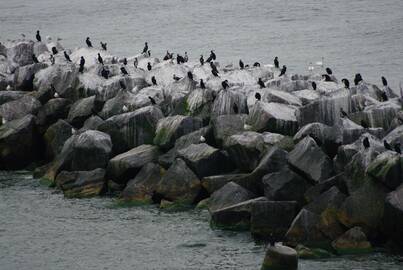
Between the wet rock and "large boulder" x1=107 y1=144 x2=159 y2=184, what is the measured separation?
319 inches

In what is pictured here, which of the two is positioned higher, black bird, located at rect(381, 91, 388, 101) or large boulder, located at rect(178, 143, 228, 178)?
black bird, located at rect(381, 91, 388, 101)

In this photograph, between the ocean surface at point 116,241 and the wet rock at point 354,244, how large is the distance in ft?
0.69

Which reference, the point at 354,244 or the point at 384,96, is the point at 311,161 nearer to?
the point at 354,244

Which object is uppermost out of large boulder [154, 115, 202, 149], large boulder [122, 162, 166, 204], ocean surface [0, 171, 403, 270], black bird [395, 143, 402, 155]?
black bird [395, 143, 402, 155]

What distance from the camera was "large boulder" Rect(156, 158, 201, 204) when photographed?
971 inches

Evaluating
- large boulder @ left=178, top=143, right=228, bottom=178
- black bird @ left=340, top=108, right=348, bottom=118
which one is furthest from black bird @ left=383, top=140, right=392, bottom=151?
large boulder @ left=178, top=143, right=228, bottom=178

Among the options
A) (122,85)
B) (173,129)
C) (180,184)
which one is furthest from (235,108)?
(122,85)

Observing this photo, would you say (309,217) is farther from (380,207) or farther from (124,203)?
(124,203)

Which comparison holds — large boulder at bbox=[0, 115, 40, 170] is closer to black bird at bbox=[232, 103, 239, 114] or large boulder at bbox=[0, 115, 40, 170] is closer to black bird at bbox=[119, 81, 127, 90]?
black bird at bbox=[119, 81, 127, 90]

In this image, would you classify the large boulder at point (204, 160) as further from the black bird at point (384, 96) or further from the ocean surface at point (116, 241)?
the black bird at point (384, 96)

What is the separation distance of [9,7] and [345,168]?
6685 centimetres

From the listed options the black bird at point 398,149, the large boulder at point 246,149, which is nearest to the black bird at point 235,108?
the large boulder at point 246,149

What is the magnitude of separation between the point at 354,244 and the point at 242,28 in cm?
4604

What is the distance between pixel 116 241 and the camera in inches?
899
